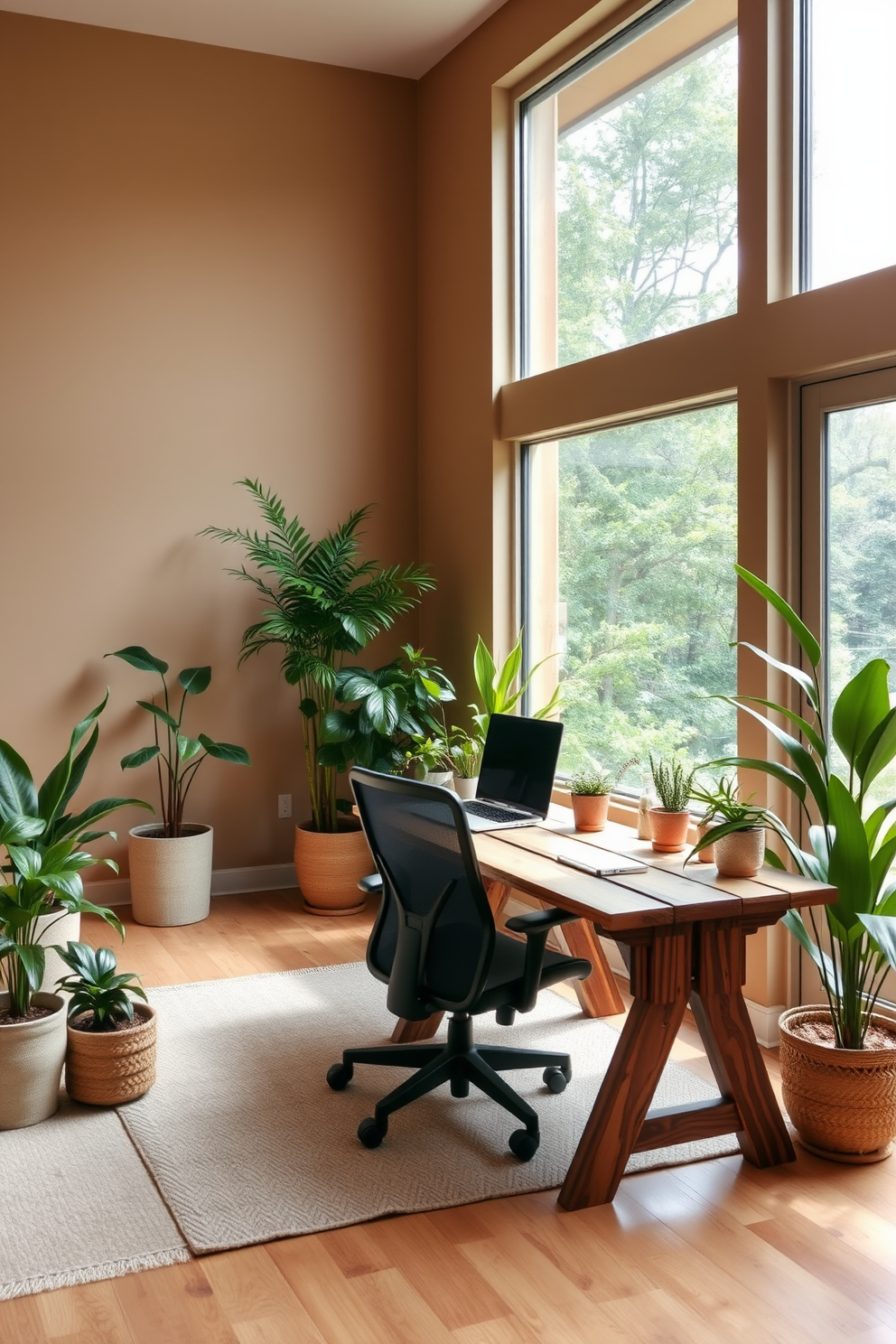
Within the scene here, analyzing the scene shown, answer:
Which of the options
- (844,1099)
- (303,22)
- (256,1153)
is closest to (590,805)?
(844,1099)

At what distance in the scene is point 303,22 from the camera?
15.3 feet

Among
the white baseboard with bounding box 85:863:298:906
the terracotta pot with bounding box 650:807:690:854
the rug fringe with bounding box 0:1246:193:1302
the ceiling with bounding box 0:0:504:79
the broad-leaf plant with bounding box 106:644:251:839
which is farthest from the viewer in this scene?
the white baseboard with bounding box 85:863:298:906

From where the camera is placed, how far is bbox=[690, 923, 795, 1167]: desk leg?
258cm

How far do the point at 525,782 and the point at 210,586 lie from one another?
6.73 ft

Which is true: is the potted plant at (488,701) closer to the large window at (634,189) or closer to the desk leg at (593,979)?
the desk leg at (593,979)

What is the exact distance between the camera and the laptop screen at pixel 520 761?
11.1 ft

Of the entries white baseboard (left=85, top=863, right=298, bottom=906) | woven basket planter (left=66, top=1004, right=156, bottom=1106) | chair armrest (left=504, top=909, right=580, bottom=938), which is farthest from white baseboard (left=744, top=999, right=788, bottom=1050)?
white baseboard (left=85, top=863, right=298, bottom=906)

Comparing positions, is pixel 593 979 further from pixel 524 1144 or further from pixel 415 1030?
pixel 524 1144

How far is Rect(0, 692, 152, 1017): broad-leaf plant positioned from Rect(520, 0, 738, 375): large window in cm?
227

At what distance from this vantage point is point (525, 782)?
3477 mm

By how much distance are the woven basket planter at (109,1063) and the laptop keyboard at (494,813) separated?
107 cm

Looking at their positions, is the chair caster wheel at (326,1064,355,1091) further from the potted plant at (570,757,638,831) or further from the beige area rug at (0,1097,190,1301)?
the potted plant at (570,757,638,831)

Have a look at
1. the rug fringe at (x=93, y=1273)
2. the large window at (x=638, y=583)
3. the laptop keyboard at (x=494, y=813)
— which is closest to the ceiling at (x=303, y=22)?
the large window at (x=638, y=583)

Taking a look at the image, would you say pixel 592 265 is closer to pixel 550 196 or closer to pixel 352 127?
pixel 550 196
